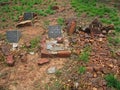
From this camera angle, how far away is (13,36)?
22.5 feet

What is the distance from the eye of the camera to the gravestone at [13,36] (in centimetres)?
681

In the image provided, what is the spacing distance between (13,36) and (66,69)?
1935 millimetres

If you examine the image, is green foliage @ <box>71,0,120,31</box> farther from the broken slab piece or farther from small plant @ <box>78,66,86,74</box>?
small plant @ <box>78,66,86,74</box>

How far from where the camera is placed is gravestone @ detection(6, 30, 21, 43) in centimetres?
681

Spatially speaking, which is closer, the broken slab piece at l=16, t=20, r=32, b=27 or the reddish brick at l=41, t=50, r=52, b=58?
the reddish brick at l=41, t=50, r=52, b=58

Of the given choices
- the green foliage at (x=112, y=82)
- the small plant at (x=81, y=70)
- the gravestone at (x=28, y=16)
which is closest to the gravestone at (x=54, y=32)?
the gravestone at (x=28, y=16)

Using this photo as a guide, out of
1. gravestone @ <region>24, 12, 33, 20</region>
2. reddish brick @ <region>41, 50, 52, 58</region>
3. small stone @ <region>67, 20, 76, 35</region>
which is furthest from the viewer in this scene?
gravestone @ <region>24, 12, 33, 20</region>

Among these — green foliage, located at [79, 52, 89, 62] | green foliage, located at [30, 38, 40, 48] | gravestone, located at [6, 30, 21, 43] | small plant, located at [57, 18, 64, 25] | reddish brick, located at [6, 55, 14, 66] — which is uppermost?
small plant, located at [57, 18, 64, 25]

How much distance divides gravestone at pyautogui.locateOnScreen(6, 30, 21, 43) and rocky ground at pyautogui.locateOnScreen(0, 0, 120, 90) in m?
0.13

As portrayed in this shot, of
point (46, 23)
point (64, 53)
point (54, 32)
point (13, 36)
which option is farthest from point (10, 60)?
point (46, 23)

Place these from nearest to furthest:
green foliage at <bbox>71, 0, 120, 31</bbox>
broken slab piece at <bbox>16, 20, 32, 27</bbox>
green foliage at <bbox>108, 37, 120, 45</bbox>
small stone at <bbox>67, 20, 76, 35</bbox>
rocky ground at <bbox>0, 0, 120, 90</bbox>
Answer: rocky ground at <bbox>0, 0, 120, 90</bbox>, green foliage at <bbox>108, 37, 120, 45</bbox>, small stone at <bbox>67, 20, 76, 35</bbox>, broken slab piece at <bbox>16, 20, 32, 27</bbox>, green foliage at <bbox>71, 0, 120, 31</bbox>

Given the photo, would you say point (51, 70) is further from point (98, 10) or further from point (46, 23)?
point (98, 10)

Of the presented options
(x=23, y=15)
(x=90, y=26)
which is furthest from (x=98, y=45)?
(x=23, y=15)

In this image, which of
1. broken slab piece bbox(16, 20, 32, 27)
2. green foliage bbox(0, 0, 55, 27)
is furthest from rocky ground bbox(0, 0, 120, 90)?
green foliage bbox(0, 0, 55, 27)
